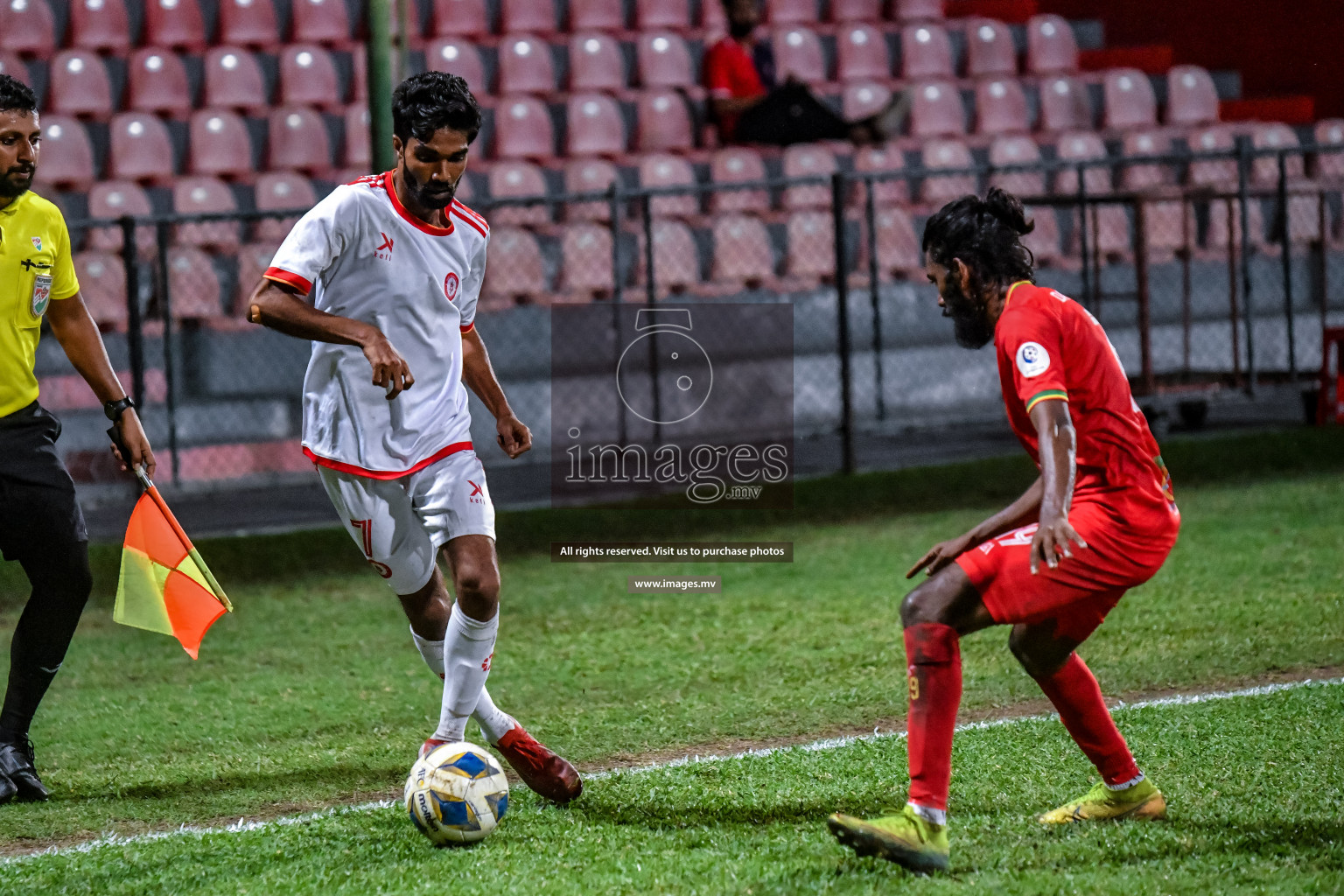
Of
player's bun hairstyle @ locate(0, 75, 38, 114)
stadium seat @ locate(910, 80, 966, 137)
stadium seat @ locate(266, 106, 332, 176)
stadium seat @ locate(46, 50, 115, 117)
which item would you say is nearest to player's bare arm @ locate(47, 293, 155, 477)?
player's bun hairstyle @ locate(0, 75, 38, 114)

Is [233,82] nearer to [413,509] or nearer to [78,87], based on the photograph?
[78,87]

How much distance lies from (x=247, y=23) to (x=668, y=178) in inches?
164

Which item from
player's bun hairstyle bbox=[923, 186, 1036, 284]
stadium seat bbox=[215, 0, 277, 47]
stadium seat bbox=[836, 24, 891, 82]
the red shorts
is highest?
stadium seat bbox=[215, 0, 277, 47]

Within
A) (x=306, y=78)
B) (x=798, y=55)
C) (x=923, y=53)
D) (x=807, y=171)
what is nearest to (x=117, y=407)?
(x=306, y=78)

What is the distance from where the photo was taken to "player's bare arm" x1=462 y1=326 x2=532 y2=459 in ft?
15.8

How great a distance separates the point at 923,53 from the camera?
1570 cm

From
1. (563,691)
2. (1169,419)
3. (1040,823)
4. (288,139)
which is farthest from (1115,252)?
(1040,823)

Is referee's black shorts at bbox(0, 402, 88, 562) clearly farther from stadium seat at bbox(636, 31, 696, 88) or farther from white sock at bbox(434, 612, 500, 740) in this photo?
stadium seat at bbox(636, 31, 696, 88)

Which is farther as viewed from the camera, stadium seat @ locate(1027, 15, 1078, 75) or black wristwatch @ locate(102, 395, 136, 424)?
stadium seat @ locate(1027, 15, 1078, 75)

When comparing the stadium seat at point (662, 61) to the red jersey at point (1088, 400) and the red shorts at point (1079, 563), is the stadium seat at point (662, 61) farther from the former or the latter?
the red shorts at point (1079, 563)

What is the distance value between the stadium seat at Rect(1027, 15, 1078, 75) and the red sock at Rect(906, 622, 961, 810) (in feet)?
44.7

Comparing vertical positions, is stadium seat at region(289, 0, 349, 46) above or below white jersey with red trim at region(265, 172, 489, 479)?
above

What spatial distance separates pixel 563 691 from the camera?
6121 mm

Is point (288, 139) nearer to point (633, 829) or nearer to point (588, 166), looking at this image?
point (588, 166)
